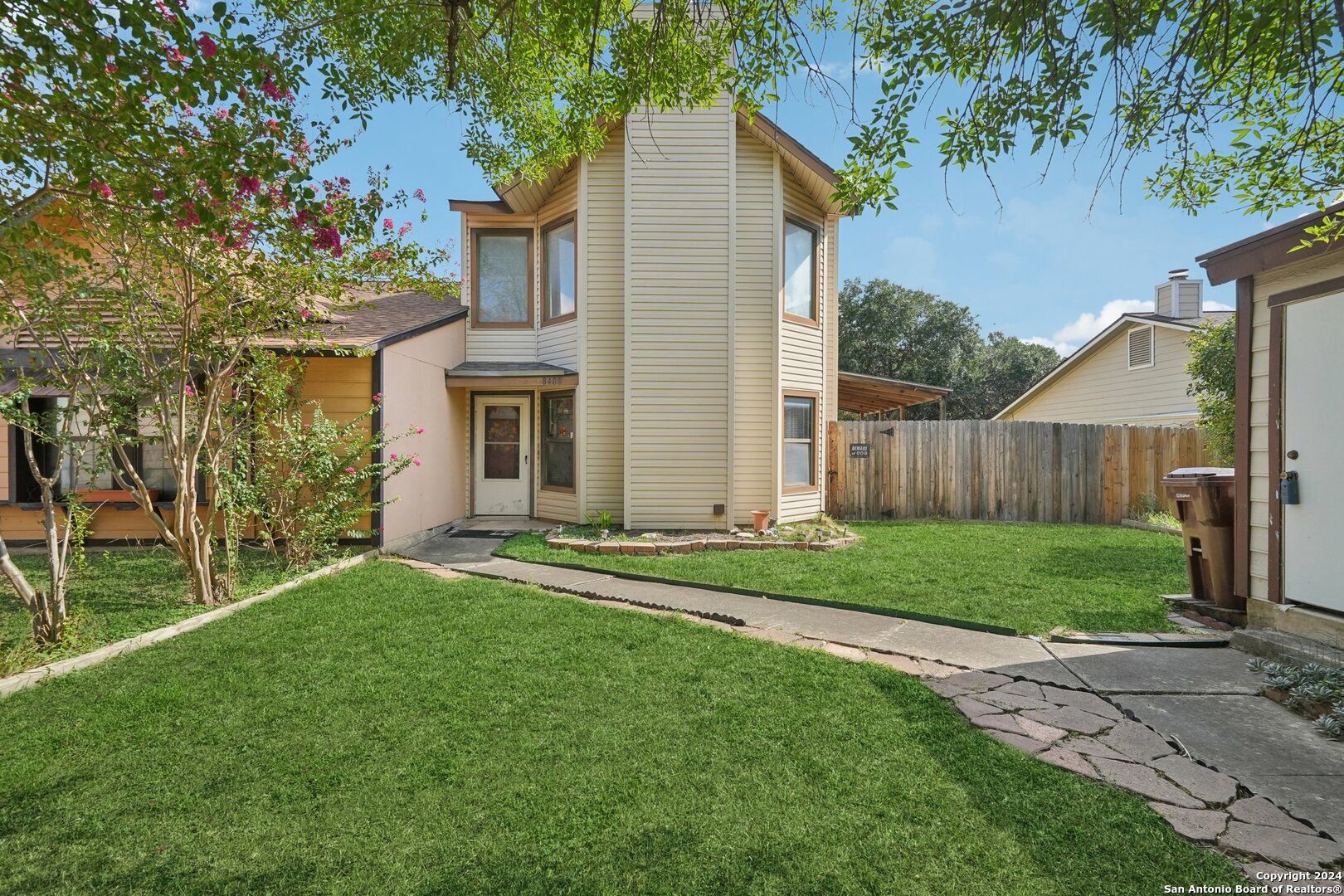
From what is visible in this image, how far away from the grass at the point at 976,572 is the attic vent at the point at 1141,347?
798cm

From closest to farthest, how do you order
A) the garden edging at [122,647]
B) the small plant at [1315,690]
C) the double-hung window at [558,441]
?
1. the small plant at [1315,690]
2. the garden edging at [122,647]
3. the double-hung window at [558,441]

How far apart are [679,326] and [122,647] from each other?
23.2ft

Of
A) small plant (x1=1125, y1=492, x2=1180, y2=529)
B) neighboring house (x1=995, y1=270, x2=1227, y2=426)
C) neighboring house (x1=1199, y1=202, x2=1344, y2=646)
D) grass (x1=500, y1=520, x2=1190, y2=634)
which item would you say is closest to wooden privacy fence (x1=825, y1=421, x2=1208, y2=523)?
small plant (x1=1125, y1=492, x2=1180, y2=529)

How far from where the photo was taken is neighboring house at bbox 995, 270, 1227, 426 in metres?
14.4

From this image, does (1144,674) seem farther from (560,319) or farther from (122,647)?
(560,319)

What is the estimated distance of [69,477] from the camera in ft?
27.0

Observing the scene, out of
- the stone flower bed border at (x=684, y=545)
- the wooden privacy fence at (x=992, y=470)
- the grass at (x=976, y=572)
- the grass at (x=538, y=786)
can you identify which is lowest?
the grass at (x=538, y=786)

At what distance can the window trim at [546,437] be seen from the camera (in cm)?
966

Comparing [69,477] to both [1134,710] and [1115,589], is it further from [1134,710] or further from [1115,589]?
[1115,589]

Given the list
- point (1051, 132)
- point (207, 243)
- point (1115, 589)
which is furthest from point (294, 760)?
point (1115, 589)

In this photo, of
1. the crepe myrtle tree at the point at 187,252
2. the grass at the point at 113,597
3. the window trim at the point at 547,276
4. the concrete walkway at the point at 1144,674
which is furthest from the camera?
the window trim at the point at 547,276

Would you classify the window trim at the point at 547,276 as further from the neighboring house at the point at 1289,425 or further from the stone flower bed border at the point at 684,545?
the neighboring house at the point at 1289,425

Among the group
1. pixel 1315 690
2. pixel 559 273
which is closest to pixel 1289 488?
pixel 1315 690

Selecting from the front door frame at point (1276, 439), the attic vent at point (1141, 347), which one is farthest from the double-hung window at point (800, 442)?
the attic vent at point (1141, 347)
